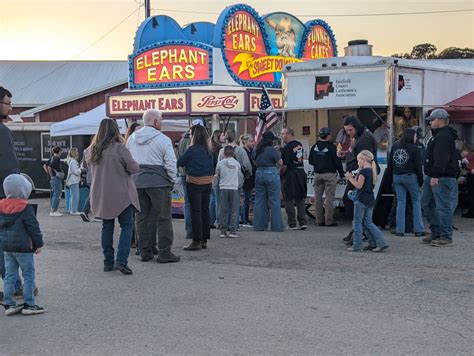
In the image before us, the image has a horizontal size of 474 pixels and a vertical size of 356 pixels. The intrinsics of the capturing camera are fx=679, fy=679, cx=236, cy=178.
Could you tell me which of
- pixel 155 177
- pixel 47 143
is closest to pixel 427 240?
pixel 155 177

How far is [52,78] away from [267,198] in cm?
3798

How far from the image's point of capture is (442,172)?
372 inches

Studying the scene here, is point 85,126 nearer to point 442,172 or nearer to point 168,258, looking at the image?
point 168,258

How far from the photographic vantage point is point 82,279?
7.78 m

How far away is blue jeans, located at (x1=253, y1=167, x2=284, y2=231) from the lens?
1157 centimetres

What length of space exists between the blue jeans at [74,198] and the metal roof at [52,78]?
2736 centimetres

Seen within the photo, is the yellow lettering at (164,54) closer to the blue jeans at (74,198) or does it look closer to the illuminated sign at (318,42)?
the blue jeans at (74,198)

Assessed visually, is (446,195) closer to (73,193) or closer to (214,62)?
(214,62)

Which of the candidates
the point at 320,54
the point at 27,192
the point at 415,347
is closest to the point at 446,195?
the point at 415,347

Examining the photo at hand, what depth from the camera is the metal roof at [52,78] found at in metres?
44.2

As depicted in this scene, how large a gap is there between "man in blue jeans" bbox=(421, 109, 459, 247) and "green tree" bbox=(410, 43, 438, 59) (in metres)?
55.5

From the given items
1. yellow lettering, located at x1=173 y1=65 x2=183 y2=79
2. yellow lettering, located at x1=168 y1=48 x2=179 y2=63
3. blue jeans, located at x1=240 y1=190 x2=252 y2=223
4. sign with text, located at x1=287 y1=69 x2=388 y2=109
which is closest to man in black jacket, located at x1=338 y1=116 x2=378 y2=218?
sign with text, located at x1=287 y1=69 x2=388 y2=109

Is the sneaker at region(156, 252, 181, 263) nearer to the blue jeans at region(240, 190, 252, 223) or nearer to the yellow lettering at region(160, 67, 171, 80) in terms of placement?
the blue jeans at region(240, 190, 252, 223)

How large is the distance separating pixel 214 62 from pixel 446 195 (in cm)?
753
